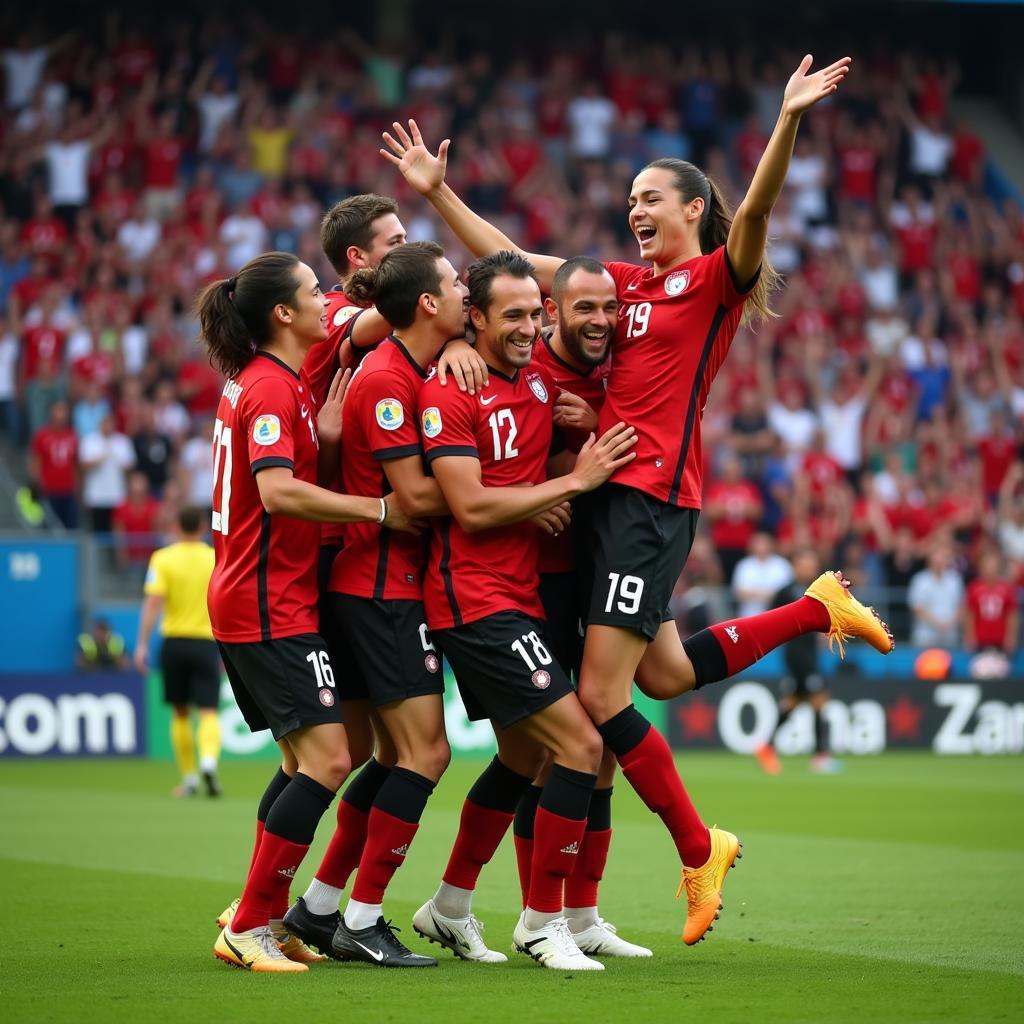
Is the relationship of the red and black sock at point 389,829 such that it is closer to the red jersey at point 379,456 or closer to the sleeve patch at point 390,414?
the red jersey at point 379,456

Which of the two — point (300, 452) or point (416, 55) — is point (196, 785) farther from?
point (416, 55)

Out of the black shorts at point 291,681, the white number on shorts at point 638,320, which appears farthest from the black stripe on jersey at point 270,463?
the white number on shorts at point 638,320

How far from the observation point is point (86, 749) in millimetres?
18406

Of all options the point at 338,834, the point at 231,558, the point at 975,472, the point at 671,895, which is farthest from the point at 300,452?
the point at 975,472

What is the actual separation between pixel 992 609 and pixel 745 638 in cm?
1454

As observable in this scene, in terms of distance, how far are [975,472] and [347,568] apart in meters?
17.4

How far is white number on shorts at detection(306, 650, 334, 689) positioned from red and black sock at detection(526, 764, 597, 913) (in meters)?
0.89

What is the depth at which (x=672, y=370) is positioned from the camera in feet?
22.8

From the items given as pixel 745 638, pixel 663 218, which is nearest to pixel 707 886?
pixel 745 638

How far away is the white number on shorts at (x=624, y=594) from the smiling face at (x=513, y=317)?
2.95 feet

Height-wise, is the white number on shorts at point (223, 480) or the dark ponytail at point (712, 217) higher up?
the dark ponytail at point (712, 217)

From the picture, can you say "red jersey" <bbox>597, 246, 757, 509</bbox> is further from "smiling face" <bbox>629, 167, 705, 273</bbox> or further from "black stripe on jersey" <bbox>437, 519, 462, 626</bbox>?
"black stripe on jersey" <bbox>437, 519, 462, 626</bbox>

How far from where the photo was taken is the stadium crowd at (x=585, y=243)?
20.1 m

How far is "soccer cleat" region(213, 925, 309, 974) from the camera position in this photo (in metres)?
6.52
